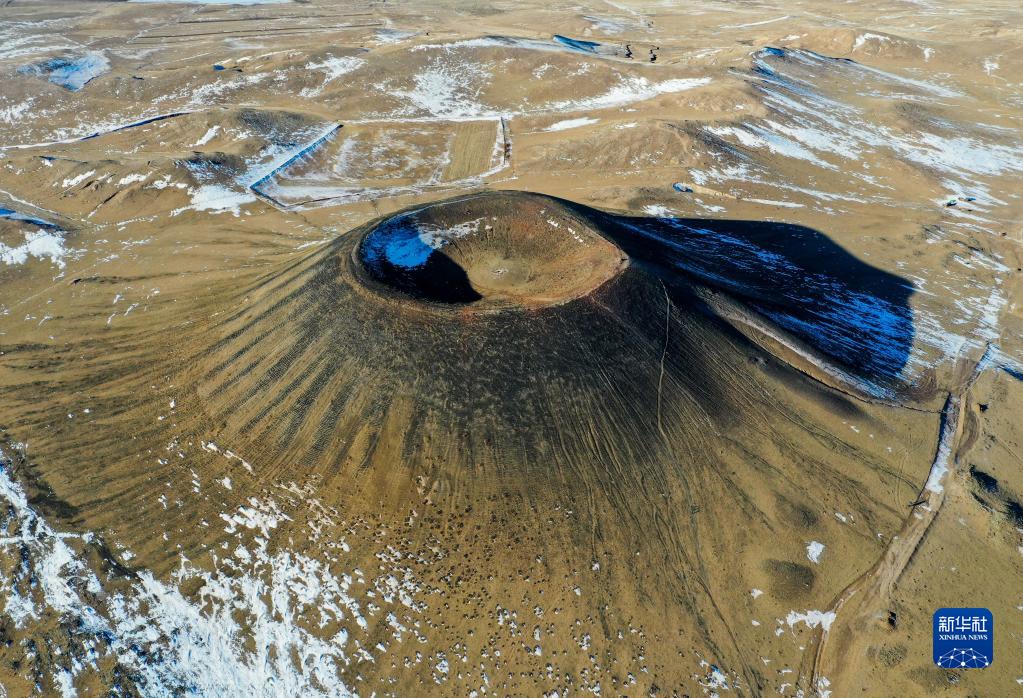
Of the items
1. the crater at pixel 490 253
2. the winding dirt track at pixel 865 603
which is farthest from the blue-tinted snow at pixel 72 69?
the winding dirt track at pixel 865 603

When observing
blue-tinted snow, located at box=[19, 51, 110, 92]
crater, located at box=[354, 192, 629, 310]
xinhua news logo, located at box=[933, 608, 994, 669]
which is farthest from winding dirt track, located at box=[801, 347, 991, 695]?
blue-tinted snow, located at box=[19, 51, 110, 92]

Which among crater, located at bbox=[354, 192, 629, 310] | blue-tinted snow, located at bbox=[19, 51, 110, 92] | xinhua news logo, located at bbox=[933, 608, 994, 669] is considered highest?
blue-tinted snow, located at bbox=[19, 51, 110, 92]

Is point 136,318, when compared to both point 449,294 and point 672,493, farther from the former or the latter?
point 672,493

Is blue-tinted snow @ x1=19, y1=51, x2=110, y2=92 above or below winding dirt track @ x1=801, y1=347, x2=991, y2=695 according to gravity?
above

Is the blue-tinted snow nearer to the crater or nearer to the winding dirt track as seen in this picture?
the crater

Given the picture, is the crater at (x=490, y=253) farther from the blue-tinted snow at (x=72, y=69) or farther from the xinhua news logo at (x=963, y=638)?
the blue-tinted snow at (x=72, y=69)

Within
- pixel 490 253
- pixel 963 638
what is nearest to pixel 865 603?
pixel 963 638

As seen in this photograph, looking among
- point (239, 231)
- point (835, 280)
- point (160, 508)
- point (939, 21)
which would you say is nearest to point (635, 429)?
point (160, 508)
